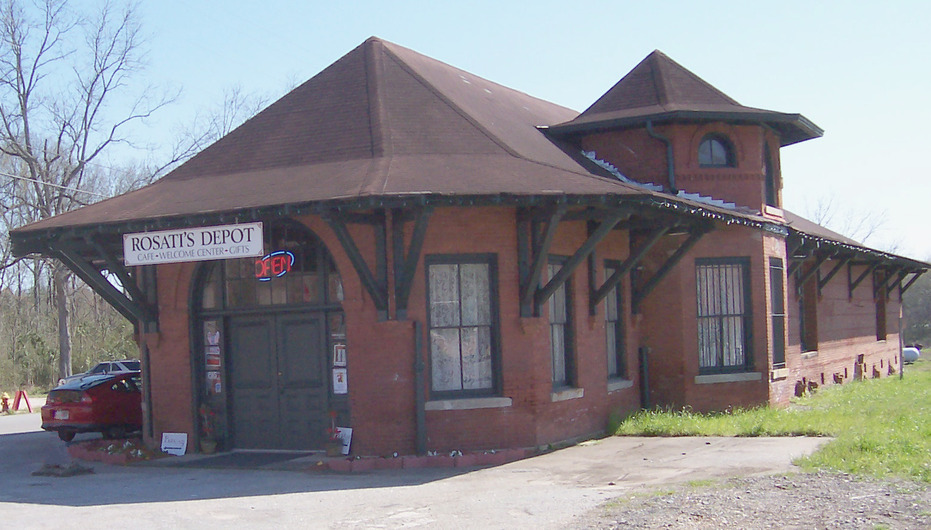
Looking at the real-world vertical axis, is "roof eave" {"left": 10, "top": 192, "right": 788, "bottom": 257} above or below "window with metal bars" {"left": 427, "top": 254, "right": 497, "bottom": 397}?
Result: above

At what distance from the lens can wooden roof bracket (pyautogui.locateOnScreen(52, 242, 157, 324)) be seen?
13.8 meters

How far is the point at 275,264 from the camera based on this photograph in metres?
13.2

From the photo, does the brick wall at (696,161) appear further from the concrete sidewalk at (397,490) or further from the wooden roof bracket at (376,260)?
the wooden roof bracket at (376,260)

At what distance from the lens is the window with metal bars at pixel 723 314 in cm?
1647

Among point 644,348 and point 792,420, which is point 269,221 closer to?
point 644,348

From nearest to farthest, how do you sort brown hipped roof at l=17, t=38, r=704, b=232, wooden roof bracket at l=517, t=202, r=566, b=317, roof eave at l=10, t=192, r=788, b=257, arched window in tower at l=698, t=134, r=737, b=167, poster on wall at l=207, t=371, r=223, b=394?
roof eave at l=10, t=192, r=788, b=257, brown hipped roof at l=17, t=38, r=704, b=232, wooden roof bracket at l=517, t=202, r=566, b=317, poster on wall at l=207, t=371, r=223, b=394, arched window in tower at l=698, t=134, r=737, b=167

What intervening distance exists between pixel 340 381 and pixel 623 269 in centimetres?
452

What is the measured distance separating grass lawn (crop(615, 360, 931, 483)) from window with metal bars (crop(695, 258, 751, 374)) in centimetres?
96

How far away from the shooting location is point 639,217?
14.9 m

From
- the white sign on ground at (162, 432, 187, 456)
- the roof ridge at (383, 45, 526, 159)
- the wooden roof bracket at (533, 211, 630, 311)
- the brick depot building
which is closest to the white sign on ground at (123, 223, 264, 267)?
the brick depot building

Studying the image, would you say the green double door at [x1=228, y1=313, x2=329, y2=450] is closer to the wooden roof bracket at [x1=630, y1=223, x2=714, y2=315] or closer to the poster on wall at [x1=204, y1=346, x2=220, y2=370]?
the poster on wall at [x1=204, y1=346, x2=220, y2=370]

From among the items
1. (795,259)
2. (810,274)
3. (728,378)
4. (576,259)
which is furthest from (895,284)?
(576,259)

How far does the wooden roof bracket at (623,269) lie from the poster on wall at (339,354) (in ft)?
12.8

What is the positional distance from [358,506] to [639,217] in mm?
7308
